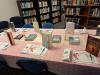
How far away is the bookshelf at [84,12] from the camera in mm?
3496

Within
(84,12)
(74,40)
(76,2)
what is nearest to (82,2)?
(76,2)

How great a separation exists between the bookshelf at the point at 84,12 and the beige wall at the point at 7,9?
1888 mm

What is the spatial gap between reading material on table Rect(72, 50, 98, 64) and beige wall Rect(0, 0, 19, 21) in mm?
3154

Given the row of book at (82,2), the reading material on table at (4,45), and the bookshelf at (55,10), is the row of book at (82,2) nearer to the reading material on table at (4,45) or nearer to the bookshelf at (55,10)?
the bookshelf at (55,10)

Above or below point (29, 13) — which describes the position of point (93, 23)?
below

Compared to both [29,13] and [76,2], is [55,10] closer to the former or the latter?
[29,13]

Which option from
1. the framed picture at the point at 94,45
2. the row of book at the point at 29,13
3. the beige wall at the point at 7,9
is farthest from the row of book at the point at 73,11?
the framed picture at the point at 94,45

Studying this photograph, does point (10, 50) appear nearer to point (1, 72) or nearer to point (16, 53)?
point (16, 53)

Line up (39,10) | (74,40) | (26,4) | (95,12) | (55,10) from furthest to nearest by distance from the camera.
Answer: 1. (55,10)
2. (39,10)
3. (26,4)
4. (95,12)
5. (74,40)

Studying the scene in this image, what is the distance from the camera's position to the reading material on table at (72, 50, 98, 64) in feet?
4.40

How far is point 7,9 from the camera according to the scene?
3.91m

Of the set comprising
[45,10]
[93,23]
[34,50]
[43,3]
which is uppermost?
[43,3]

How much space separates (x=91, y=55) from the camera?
1.43 metres

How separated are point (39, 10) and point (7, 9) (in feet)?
4.20
